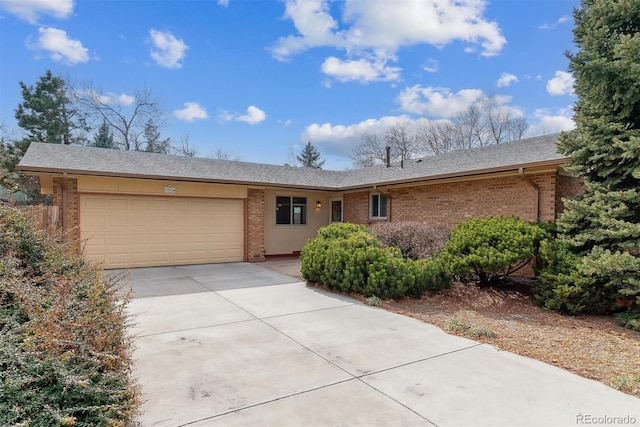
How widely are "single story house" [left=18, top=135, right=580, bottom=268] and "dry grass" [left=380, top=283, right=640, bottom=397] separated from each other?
282 centimetres

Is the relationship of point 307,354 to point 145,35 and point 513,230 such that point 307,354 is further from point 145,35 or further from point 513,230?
point 145,35

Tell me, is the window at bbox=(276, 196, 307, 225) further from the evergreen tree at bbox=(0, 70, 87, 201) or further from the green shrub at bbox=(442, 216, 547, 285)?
the evergreen tree at bbox=(0, 70, 87, 201)

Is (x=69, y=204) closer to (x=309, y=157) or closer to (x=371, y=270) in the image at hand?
(x=371, y=270)

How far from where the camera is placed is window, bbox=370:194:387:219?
42.9 ft

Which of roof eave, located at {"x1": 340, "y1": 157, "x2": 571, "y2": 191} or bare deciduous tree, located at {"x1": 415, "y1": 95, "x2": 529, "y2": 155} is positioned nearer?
roof eave, located at {"x1": 340, "y1": 157, "x2": 571, "y2": 191}

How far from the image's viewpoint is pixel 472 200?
9961 millimetres

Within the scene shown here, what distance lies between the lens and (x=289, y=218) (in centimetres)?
1421

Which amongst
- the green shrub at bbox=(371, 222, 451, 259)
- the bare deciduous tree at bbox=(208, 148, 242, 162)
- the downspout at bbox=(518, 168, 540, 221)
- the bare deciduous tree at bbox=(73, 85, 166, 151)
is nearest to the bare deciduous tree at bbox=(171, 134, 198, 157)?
the bare deciduous tree at bbox=(208, 148, 242, 162)

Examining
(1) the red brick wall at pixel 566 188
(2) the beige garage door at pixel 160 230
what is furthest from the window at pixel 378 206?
(1) the red brick wall at pixel 566 188

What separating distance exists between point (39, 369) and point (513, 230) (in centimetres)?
723

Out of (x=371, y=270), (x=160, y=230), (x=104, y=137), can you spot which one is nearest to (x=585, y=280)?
(x=371, y=270)

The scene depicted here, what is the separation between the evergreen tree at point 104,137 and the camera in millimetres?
26625

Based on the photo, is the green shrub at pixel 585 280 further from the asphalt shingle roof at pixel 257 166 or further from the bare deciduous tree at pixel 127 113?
the bare deciduous tree at pixel 127 113

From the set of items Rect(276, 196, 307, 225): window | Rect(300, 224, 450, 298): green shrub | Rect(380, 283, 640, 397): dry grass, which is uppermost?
Rect(276, 196, 307, 225): window
